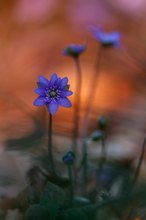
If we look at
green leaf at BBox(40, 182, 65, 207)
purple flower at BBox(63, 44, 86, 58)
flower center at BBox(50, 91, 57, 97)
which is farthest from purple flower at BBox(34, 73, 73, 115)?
purple flower at BBox(63, 44, 86, 58)

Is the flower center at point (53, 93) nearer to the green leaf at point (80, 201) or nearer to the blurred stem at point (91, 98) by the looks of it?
the green leaf at point (80, 201)

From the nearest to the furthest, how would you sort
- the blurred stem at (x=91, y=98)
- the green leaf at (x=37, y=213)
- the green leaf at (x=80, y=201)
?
the green leaf at (x=37, y=213) → the green leaf at (x=80, y=201) → the blurred stem at (x=91, y=98)

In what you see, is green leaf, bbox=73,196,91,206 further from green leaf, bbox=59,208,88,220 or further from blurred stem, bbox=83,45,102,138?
blurred stem, bbox=83,45,102,138

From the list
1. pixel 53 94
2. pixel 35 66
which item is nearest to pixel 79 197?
pixel 53 94

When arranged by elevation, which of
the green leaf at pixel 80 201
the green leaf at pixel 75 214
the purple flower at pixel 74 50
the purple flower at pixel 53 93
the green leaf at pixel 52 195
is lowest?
the green leaf at pixel 75 214

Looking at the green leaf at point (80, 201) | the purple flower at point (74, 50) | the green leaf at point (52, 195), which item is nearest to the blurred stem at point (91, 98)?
the purple flower at point (74, 50)

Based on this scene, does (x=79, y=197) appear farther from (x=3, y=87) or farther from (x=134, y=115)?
(x=3, y=87)

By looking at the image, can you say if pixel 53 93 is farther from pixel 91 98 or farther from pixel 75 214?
pixel 91 98
